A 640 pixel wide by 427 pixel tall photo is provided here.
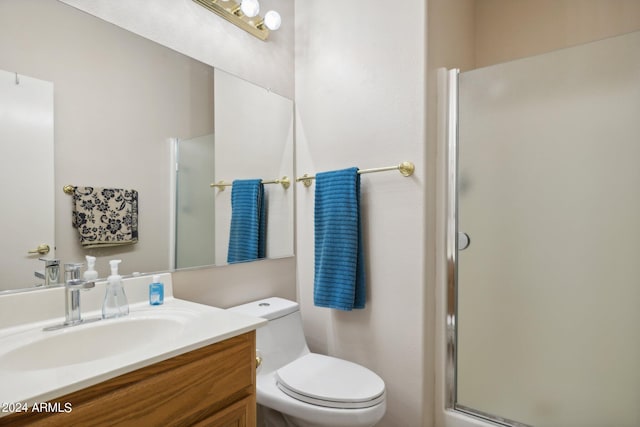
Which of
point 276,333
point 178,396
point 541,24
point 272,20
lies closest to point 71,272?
point 178,396

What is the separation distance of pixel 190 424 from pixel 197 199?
0.86 m

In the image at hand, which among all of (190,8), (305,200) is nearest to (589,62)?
(305,200)

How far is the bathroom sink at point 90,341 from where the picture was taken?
810mm

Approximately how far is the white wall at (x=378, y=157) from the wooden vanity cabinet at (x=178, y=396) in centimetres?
78

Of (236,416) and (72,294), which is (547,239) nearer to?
(236,416)

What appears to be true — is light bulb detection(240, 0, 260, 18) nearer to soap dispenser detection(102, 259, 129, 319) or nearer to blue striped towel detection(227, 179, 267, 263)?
blue striped towel detection(227, 179, 267, 263)

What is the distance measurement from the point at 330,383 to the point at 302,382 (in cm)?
11

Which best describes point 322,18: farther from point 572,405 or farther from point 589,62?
point 572,405

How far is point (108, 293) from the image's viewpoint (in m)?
1.02

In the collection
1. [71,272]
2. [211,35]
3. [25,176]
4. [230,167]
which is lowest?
[71,272]

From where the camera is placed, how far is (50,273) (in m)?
1.04

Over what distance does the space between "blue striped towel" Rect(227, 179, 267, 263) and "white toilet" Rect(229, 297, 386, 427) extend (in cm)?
24

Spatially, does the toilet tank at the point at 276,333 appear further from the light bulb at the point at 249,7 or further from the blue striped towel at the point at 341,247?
the light bulb at the point at 249,7

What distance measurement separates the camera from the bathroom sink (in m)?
0.81
